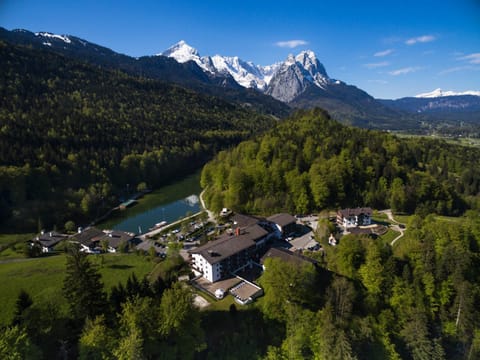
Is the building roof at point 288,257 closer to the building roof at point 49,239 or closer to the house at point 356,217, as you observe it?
the house at point 356,217

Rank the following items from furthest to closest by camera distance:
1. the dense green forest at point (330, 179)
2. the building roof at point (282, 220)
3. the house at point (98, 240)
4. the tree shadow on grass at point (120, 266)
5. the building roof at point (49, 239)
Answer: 1. the dense green forest at point (330, 179)
2. the building roof at point (282, 220)
3. the building roof at point (49, 239)
4. the house at point (98, 240)
5. the tree shadow on grass at point (120, 266)

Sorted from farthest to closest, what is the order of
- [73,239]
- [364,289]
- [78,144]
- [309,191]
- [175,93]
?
[175,93]
[78,144]
[309,191]
[73,239]
[364,289]

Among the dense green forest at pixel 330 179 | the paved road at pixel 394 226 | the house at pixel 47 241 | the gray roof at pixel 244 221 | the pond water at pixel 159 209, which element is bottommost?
the pond water at pixel 159 209

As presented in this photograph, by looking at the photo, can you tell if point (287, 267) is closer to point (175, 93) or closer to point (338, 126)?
point (338, 126)

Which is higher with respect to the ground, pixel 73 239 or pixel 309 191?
pixel 309 191

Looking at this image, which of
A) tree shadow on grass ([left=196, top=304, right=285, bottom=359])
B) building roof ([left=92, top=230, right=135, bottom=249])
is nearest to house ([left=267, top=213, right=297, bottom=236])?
tree shadow on grass ([left=196, top=304, right=285, bottom=359])

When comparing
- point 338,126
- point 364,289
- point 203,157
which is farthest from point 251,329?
point 203,157

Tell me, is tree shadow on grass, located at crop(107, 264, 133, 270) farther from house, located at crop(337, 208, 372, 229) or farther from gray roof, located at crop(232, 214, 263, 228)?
house, located at crop(337, 208, 372, 229)

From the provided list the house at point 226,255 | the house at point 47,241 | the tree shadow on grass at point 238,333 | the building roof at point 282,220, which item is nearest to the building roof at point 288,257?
the house at point 226,255
